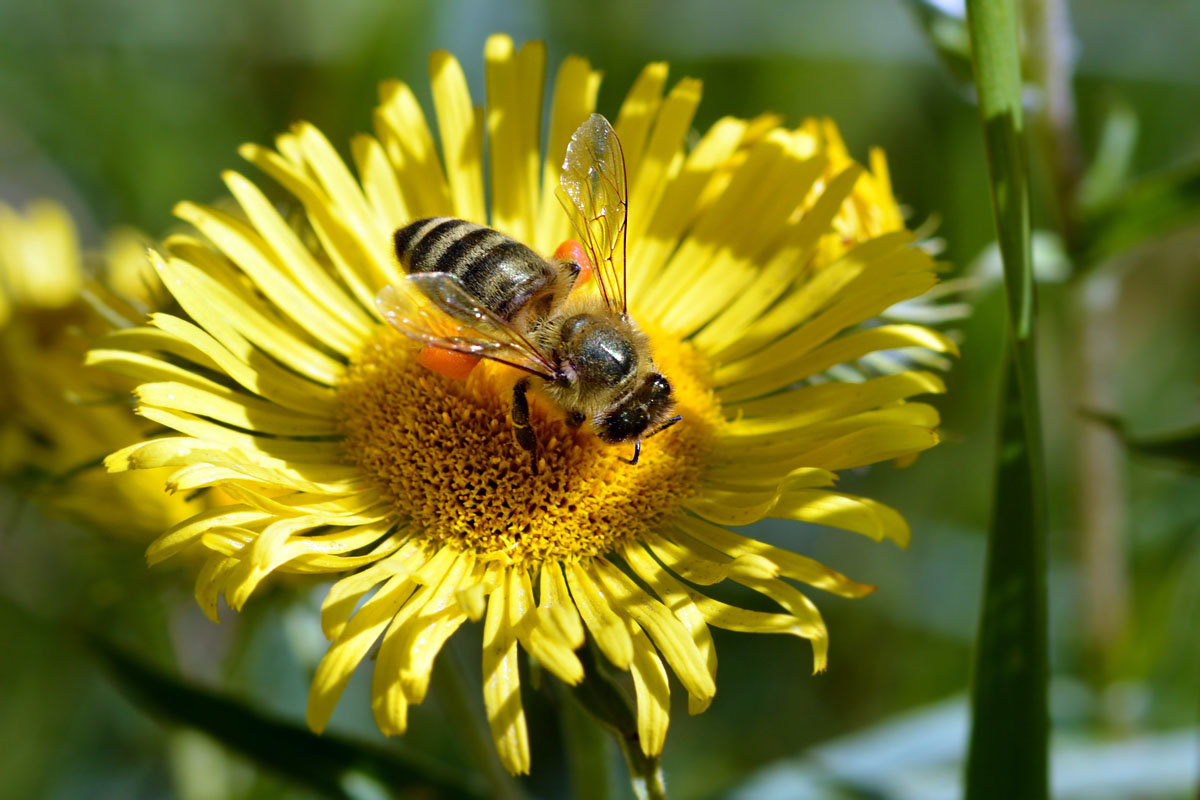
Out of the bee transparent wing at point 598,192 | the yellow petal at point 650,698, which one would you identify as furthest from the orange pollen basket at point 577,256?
the yellow petal at point 650,698

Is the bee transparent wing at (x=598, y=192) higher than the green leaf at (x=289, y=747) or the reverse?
higher

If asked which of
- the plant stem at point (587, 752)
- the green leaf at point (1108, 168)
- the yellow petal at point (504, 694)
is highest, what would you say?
the green leaf at point (1108, 168)

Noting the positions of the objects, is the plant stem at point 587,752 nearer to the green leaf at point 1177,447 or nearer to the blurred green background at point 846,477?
the blurred green background at point 846,477

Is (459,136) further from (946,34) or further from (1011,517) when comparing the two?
(1011,517)

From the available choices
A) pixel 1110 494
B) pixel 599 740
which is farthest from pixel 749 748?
pixel 599 740

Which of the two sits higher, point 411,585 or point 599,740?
point 411,585

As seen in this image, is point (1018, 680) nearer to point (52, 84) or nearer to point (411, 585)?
point (411, 585)
